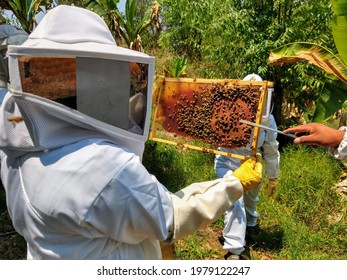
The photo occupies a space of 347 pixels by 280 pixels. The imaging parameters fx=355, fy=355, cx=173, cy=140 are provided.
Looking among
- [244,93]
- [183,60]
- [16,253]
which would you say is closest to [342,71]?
[244,93]

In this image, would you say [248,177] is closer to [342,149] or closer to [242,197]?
[342,149]

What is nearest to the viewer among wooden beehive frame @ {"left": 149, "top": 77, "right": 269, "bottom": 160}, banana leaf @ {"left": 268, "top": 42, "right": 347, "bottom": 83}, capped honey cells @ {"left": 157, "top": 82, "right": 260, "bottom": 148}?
wooden beehive frame @ {"left": 149, "top": 77, "right": 269, "bottom": 160}

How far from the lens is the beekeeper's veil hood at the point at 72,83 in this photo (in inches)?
54.0

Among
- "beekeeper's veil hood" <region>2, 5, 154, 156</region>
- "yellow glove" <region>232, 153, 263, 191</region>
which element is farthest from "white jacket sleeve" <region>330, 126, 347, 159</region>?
"beekeeper's veil hood" <region>2, 5, 154, 156</region>

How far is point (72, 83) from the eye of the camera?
1.48m

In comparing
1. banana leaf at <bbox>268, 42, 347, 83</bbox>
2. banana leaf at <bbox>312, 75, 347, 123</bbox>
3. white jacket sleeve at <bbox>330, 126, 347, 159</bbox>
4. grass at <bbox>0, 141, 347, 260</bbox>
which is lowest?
grass at <bbox>0, 141, 347, 260</bbox>

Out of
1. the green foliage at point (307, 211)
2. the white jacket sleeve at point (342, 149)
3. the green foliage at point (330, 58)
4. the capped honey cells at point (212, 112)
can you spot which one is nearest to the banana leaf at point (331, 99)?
the green foliage at point (330, 58)

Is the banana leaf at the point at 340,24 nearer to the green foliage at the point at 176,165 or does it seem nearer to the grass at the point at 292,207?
the grass at the point at 292,207

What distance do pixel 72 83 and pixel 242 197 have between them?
267cm

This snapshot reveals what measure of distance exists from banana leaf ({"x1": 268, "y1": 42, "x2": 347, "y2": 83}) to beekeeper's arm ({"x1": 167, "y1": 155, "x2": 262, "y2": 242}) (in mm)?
2831

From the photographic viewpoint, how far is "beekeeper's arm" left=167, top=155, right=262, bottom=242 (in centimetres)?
160

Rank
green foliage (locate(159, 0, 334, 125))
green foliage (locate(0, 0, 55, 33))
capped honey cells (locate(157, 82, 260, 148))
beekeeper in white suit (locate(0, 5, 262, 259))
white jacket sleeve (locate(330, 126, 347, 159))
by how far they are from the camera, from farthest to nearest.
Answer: green foliage (locate(0, 0, 55, 33)), green foliage (locate(159, 0, 334, 125)), capped honey cells (locate(157, 82, 260, 148)), white jacket sleeve (locate(330, 126, 347, 159)), beekeeper in white suit (locate(0, 5, 262, 259))

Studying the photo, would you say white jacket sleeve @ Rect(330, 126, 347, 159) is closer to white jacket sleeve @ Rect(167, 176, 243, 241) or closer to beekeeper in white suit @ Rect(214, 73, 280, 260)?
white jacket sleeve @ Rect(167, 176, 243, 241)
